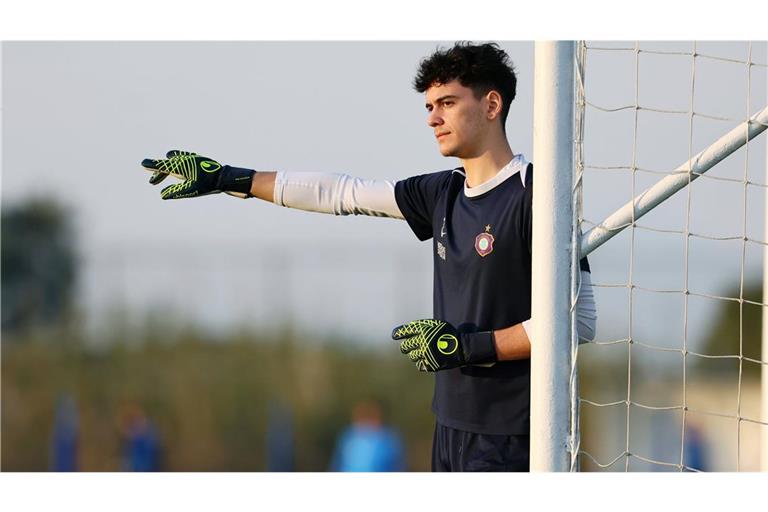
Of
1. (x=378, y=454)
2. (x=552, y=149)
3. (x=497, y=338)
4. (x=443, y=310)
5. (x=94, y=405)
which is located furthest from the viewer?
(x=94, y=405)

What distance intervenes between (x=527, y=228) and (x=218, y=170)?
1.02m

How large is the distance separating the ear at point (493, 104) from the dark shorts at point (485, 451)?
3.19ft

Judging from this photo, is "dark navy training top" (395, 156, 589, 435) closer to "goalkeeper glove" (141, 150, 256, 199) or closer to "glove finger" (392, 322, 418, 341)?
"glove finger" (392, 322, 418, 341)

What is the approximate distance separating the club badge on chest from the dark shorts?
1.81 ft

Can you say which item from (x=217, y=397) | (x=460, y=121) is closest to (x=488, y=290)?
(x=460, y=121)

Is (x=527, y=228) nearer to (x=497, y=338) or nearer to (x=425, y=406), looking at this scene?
(x=497, y=338)

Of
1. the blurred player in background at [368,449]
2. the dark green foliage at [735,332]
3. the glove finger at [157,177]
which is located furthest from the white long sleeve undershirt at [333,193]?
the dark green foliage at [735,332]

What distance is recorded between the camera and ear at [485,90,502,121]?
3080mm

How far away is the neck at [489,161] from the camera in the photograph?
3080 millimetres

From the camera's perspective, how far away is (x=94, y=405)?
11.3 metres

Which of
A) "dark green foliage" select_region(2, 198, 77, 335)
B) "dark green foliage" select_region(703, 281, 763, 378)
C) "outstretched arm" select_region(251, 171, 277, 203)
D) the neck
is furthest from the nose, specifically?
"dark green foliage" select_region(2, 198, 77, 335)

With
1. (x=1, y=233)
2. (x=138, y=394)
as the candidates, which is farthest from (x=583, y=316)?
(x=1, y=233)

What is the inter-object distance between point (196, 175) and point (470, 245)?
0.90m

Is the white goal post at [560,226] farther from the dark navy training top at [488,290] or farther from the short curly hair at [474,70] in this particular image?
the short curly hair at [474,70]
